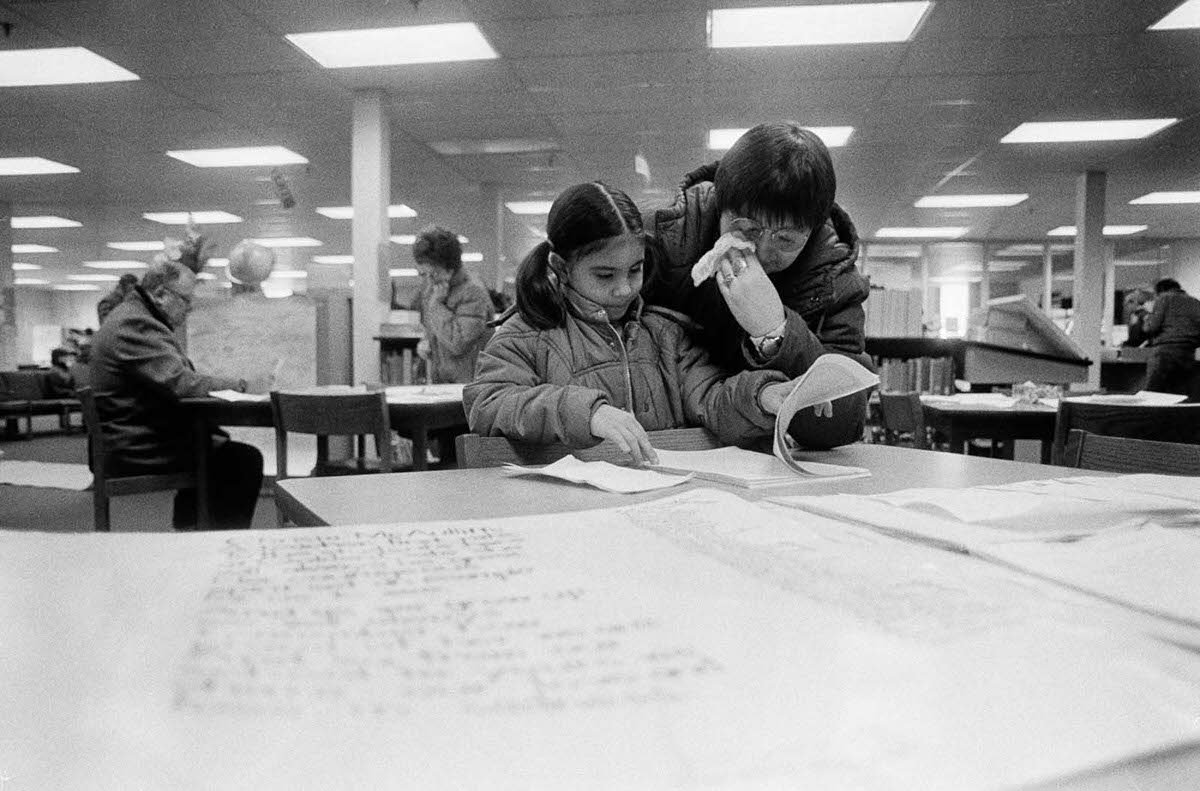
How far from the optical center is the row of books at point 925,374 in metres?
4.43

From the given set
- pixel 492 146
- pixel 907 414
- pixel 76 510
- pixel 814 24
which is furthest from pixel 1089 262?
pixel 76 510

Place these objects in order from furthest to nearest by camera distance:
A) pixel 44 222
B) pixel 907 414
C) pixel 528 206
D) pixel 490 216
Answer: pixel 44 222, pixel 528 206, pixel 490 216, pixel 907 414

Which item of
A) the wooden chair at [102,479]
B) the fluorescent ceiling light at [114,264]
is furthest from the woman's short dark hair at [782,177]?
the fluorescent ceiling light at [114,264]

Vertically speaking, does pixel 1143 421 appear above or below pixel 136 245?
below

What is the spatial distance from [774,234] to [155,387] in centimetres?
245

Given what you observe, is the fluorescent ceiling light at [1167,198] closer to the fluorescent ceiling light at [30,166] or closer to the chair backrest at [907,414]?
the chair backrest at [907,414]

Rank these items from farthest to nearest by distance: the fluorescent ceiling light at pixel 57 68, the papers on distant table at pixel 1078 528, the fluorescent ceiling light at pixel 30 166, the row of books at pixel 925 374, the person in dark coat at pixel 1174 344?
the person in dark coat at pixel 1174 344 → the fluorescent ceiling light at pixel 30 166 → the row of books at pixel 925 374 → the fluorescent ceiling light at pixel 57 68 → the papers on distant table at pixel 1078 528

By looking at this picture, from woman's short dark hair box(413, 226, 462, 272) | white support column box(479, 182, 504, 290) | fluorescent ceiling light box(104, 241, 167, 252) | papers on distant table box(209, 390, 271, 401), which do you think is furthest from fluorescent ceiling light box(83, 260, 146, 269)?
papers on distant table box(209, 390, 271, 401)

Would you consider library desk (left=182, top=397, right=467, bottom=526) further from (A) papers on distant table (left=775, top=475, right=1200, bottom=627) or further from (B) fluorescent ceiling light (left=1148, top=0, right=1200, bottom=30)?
(B) fluorescent ceiling light (left=1148, top=0, right=1200, bottom=30)

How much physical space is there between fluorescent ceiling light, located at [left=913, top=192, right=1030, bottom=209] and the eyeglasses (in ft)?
24.3

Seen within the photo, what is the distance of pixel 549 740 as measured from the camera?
0.79ft

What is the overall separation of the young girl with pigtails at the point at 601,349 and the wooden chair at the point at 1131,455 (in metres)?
0.47

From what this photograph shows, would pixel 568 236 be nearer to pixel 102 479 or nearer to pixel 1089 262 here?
pixel 102 479

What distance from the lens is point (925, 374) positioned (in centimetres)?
445
